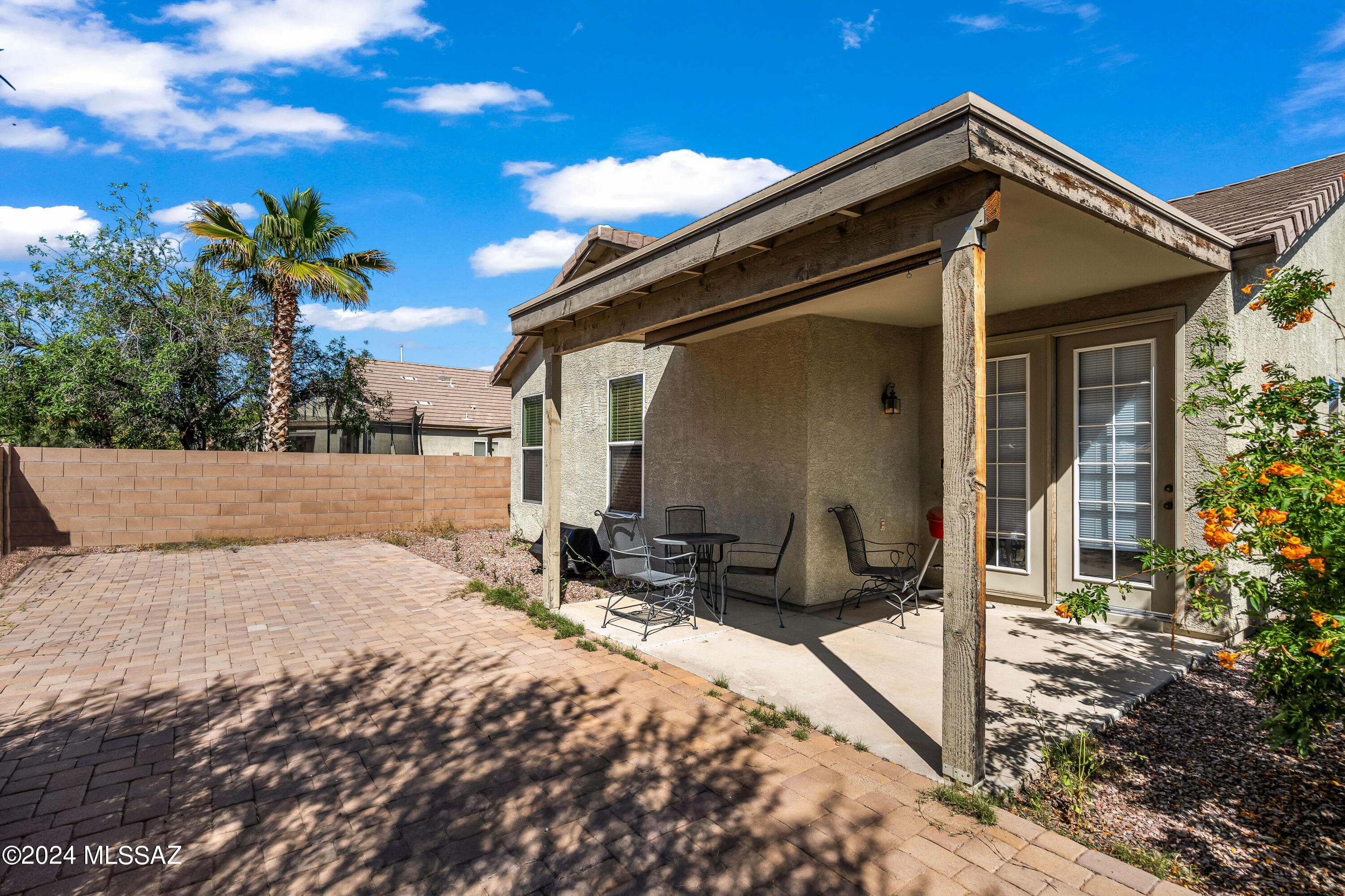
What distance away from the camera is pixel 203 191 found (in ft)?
38.2

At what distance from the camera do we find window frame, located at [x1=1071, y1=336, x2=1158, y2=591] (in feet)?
17.4

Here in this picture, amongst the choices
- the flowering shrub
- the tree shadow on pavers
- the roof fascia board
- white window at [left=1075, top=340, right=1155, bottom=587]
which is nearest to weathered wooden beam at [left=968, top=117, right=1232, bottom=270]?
the roof fascia board

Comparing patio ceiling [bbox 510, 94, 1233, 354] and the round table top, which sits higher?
patio ceiling [bbox 510, 94, 1233, 354]

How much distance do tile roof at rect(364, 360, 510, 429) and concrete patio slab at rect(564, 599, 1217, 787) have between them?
15880 millimetres

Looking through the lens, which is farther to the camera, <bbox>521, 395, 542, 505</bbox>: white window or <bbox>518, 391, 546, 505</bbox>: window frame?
<bbox>518, 391, 546, 505</bbox>: window frame

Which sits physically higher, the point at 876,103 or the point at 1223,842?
the point at 876,103

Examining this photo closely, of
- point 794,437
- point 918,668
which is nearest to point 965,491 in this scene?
point 918,668

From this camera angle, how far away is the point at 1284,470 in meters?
2.38

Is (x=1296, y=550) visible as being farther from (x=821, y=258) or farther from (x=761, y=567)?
(x=761, y=567)

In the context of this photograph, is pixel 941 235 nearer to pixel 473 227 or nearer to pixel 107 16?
pixel 107 16

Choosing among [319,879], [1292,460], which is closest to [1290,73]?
[1292,460]

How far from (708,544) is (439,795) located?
397 centimetres

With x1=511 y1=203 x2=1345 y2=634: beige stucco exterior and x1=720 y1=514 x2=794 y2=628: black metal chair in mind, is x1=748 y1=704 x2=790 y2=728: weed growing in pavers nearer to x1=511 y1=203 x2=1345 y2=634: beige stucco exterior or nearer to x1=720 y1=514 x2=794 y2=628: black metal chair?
x1=720 y1=514 x2=794 y2=628: black metal chair

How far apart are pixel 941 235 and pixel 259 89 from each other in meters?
10.8
